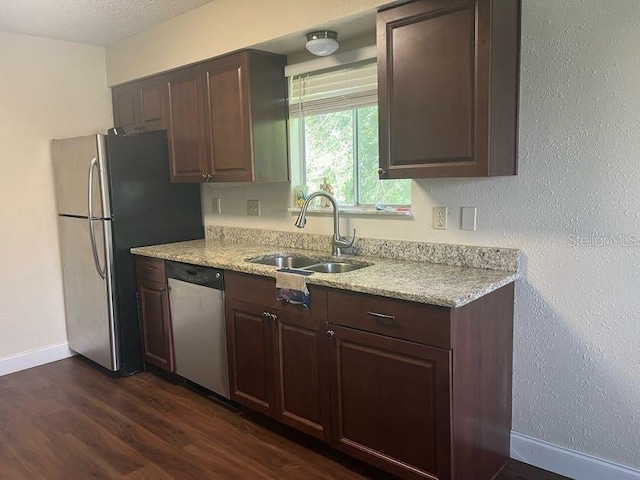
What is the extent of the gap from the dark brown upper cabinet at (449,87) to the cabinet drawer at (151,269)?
1.66 meters

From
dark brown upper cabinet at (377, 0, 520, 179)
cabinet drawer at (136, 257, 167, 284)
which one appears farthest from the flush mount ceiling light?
cabinet drawer at (136, 257, 167, 284)

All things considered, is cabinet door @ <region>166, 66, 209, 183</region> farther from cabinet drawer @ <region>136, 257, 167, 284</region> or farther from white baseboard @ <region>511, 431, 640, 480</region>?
white baseboard @ <region>511, 431, 640, 480</region>

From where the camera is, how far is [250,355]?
2674 millimetres

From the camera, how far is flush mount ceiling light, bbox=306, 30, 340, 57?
2.58m

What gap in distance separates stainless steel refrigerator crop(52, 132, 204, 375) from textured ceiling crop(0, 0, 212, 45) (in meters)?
0.75

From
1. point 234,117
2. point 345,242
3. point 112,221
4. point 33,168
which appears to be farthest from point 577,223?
point 33,168

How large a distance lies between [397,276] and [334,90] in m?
1.23

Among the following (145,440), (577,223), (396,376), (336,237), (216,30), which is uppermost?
(216,30)

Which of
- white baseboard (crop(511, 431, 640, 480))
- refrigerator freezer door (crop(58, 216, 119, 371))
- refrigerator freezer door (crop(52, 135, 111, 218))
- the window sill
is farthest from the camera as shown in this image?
refrigerator freezer door (crop(58, 216, 119, 371))

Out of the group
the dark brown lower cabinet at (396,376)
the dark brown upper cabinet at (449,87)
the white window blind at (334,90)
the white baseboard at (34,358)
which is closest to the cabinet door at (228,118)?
the white window blind at (334,90)

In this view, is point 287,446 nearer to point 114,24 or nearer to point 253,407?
point 253,407

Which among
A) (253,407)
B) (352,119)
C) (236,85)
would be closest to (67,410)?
(253,407)

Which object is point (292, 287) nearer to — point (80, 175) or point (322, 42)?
point (322, 42)

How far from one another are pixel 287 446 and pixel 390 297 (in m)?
1.05
